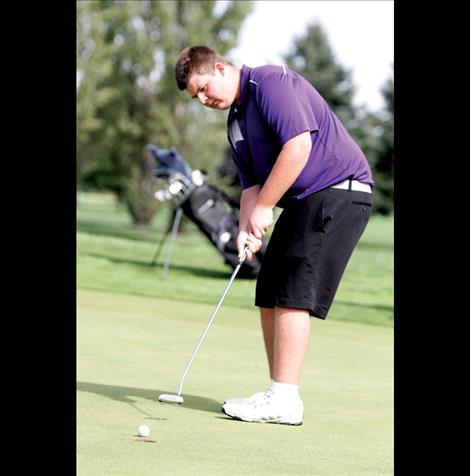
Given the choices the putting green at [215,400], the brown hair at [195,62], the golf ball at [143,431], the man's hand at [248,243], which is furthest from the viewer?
the man's hand at [248,243]

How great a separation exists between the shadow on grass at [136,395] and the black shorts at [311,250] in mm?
585

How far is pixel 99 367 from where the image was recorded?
22.5ft

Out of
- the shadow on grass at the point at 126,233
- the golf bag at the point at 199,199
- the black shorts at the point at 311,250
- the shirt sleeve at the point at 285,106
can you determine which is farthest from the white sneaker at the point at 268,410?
the shadow on grass at the point at 126,233

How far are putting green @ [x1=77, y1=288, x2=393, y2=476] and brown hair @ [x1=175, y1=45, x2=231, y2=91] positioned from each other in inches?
61.5

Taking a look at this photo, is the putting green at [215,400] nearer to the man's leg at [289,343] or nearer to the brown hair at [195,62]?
the man's leg at [289,343]

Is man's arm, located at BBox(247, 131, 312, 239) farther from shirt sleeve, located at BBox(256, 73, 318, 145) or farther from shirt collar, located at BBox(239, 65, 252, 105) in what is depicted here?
shirt collar, located at BBox(239, 65, 252, 105)

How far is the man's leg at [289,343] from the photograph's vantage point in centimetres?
525

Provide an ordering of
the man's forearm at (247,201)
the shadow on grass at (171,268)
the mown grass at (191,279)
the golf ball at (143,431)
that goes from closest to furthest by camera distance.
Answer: the golf ball at (143,431), the man's forearm at (247,201), the mown grass at (191,279), the shadow on grass at (171,268)

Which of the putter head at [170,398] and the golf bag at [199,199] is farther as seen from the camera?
the golf bag at [199,199]

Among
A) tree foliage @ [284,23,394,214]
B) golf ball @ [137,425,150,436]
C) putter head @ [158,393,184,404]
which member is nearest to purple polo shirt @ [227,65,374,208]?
putter head @ [158,393,184,404]

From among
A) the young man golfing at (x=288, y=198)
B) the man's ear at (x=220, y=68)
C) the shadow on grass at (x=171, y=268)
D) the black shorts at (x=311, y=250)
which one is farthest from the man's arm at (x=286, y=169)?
the shadow on grass at (x=171, y=268)

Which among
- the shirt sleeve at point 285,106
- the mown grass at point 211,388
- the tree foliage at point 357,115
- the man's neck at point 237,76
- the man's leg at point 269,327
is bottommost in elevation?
the tree foliage at point 357,115

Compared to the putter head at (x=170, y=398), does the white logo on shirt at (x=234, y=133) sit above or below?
above
